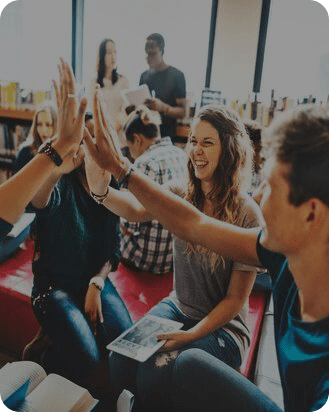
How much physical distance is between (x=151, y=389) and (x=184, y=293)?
358 mm

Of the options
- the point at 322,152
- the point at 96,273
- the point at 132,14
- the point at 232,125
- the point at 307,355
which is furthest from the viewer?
the point at 132,14

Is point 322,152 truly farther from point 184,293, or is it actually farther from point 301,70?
point 301,70

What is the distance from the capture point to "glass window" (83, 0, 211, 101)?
3932 millimetres

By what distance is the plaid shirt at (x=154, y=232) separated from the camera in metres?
2.25

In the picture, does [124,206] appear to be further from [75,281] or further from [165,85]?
[165,85]

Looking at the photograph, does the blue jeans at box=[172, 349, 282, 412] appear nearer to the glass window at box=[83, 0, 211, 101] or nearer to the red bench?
the red bench

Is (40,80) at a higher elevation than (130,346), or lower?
higher

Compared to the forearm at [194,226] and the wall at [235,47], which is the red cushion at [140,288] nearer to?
the forearm at [194,226]

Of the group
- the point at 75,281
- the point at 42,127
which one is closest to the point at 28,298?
the point at 75,281

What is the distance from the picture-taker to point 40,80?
4.55 metres

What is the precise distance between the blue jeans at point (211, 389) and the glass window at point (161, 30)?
9.85 feet

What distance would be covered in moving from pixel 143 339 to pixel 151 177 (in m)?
0.94

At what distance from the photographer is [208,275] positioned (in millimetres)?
1524

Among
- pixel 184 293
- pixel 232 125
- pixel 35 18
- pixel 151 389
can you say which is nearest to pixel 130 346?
pixel 151 389
